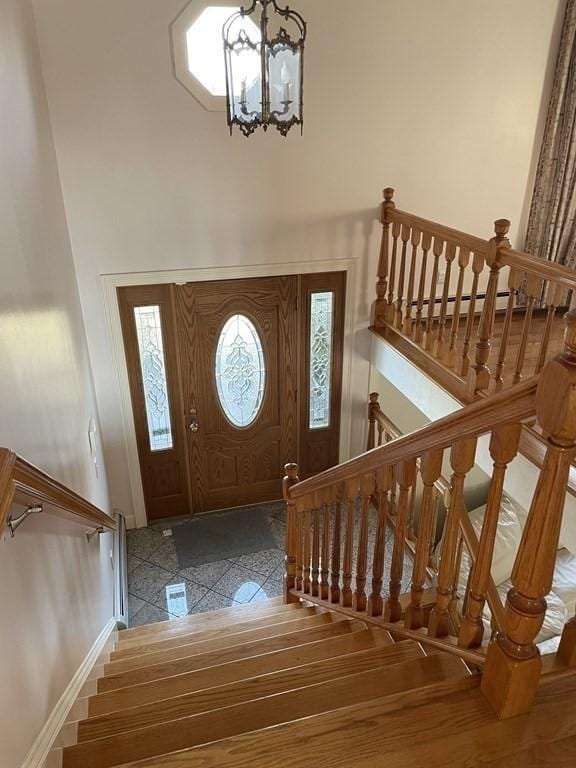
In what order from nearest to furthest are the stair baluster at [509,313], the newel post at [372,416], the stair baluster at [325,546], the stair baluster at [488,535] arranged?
1. the stair baluster at [488,535]
2. the stair baluster at [325,546]
3. the stair baluster at [509,313]
4. the newel post at [372,416]

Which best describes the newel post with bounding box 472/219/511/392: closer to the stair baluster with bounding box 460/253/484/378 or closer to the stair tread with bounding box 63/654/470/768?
the stair baluster with bounding box 460/253/484/378

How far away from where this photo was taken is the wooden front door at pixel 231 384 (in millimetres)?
4367

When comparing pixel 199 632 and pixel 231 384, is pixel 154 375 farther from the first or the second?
pixel 199 632

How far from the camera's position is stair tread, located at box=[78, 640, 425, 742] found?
A: 1.85m

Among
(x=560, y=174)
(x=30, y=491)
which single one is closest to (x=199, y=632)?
(x=30, y=491)

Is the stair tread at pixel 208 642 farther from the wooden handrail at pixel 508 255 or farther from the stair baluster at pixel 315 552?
→ the wooden handrail at pixel 508 255

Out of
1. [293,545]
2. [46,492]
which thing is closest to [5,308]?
[46,492]

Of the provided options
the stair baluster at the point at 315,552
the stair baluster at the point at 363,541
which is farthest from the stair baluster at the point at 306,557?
the stair baluster at the point at 363,541

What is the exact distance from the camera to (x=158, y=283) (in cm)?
416

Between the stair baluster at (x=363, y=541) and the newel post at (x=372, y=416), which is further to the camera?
the newel post at (x=372, y=416)

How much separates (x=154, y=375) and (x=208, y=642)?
2.24 m

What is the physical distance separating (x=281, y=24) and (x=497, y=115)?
1.70m

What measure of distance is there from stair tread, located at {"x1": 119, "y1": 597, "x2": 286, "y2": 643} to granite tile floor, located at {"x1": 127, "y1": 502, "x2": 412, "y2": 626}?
1.73 feet

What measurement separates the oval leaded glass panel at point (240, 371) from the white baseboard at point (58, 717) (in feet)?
7.73
